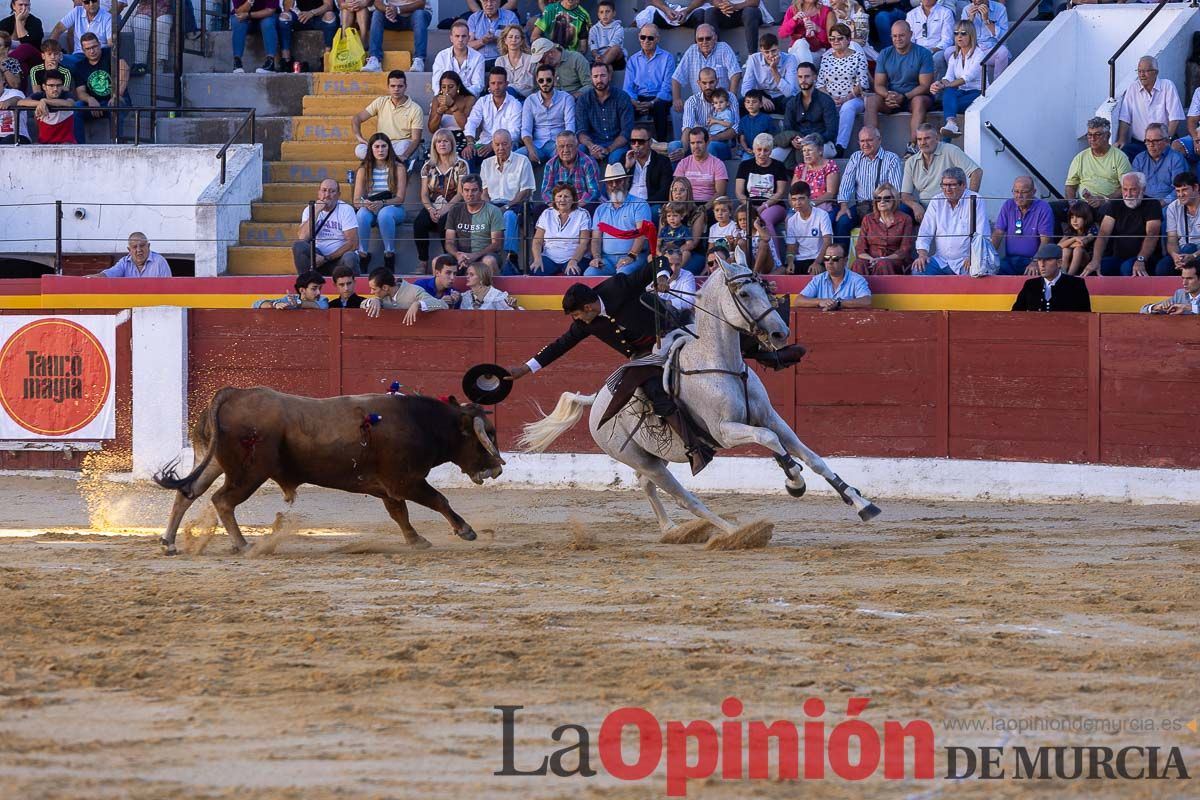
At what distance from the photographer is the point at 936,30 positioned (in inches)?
603

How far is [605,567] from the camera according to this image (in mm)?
8703

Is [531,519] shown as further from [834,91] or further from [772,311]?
[834,91]

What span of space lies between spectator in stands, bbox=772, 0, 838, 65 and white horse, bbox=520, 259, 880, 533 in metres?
6.44

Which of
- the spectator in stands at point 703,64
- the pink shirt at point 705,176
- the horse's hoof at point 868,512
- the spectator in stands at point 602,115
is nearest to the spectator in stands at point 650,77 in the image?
the spectator in stands at point 703,64

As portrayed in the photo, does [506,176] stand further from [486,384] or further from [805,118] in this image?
[486,384]

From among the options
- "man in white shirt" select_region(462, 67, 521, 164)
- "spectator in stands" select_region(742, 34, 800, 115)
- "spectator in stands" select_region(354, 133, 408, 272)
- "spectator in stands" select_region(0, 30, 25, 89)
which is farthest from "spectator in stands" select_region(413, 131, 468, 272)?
"spectator in stands" select_region(0, 30, 25, 89)

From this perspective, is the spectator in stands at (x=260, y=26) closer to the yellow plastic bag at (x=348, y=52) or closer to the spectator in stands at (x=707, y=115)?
the yellow plastic bag at (x=348, y=52)

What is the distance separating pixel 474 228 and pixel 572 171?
3.35ft

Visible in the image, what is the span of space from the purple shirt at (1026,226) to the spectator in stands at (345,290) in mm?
5139

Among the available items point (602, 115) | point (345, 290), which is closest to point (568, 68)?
point (602, 115)

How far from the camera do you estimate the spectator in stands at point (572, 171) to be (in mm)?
14453

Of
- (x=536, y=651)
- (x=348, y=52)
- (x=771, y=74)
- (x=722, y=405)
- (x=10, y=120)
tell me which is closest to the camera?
(x=536, y=651)

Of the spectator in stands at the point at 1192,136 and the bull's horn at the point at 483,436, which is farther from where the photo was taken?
the spectator in stands at the point at 1192,136

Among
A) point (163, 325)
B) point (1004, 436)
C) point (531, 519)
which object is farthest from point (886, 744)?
point (163, 325)
